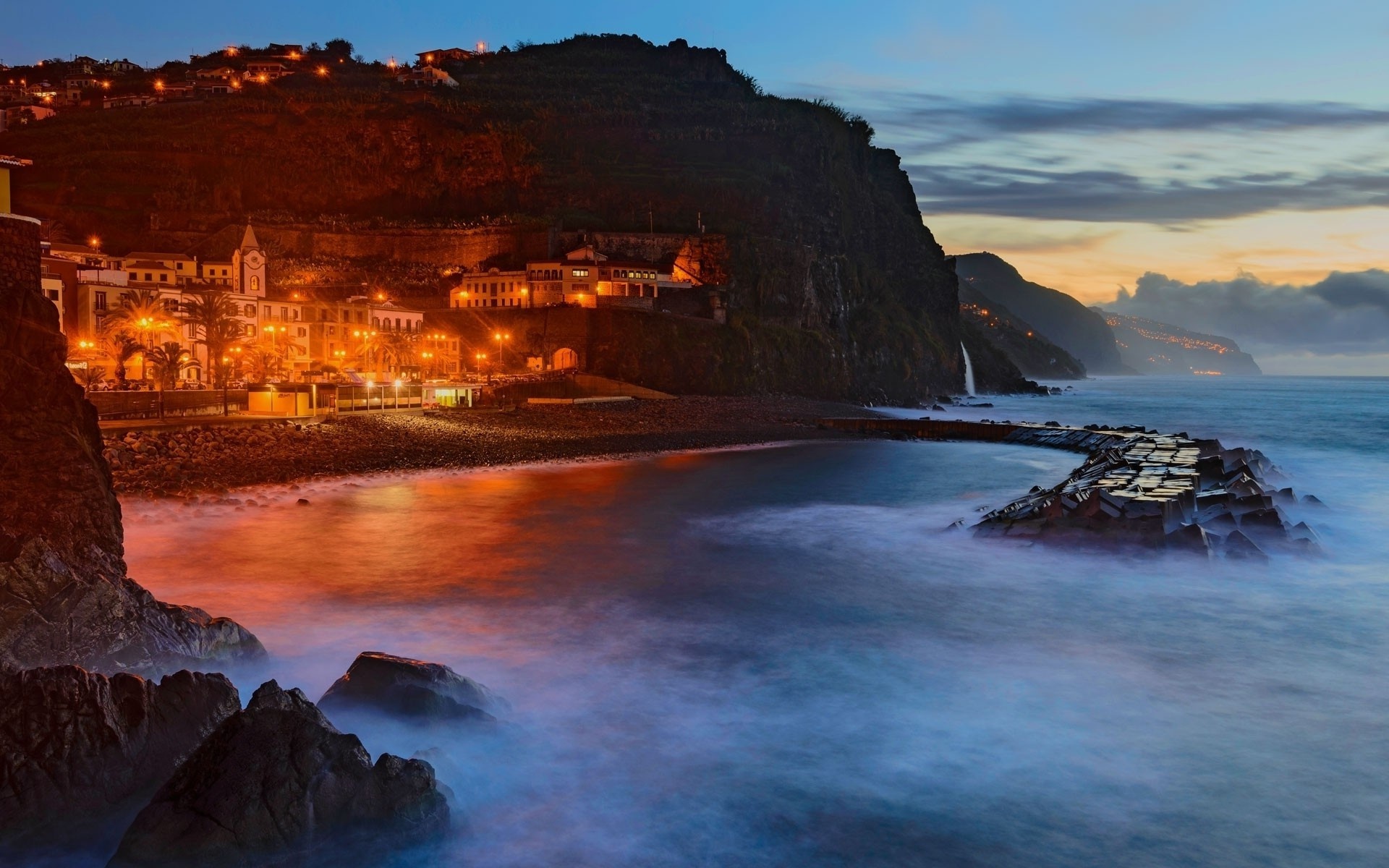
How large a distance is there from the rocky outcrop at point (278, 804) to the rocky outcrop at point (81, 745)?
66 cm

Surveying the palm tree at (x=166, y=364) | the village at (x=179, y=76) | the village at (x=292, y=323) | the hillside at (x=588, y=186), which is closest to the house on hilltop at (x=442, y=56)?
the village at (x=179, y=76)

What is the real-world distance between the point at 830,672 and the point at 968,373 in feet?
348

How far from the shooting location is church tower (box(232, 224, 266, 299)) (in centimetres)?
7025

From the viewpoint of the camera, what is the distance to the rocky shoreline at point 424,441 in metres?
25.8

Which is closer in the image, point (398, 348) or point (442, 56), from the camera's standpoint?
point (398, 348)

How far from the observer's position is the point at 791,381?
73250 millimetres

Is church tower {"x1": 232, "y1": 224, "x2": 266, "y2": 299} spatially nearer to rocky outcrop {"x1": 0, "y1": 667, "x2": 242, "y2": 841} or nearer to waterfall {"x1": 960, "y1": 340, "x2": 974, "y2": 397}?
rocky outcrop {"x1": 0, "y1": 667, "x2": 242, "y2": 841}

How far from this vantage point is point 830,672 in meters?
11.5

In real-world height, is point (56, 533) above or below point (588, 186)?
below

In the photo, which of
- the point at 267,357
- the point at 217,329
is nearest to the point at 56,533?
the point at 217,329

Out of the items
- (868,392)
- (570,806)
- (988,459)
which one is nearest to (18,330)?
(570,806)

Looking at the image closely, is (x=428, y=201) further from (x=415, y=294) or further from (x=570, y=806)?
(x=570, y=806)

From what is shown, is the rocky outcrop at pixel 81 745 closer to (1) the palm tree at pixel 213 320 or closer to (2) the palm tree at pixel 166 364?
(2) the palm tree at pixel 166 364

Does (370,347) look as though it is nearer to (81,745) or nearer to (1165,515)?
(1165,515)
